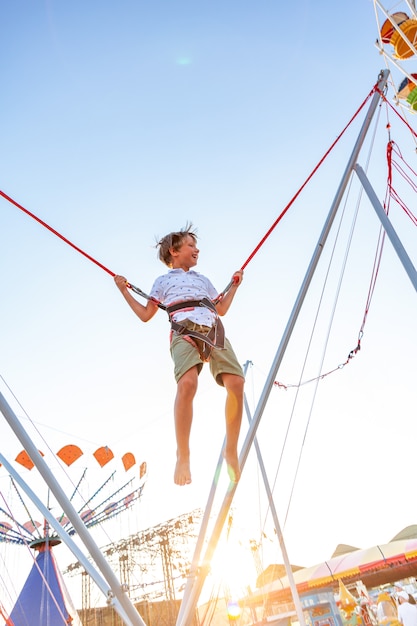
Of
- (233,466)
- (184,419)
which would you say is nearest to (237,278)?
(184,419)

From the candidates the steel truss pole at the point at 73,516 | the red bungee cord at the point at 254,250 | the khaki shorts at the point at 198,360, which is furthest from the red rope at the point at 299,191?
the steel truss pole at the point at 73,516

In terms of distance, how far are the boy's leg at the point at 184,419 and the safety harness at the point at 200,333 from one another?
0.39 feet

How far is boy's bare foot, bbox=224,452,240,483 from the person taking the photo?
2166mm

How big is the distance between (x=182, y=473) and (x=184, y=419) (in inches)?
10.1

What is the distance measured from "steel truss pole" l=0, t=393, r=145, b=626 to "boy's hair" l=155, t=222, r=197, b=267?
162cm

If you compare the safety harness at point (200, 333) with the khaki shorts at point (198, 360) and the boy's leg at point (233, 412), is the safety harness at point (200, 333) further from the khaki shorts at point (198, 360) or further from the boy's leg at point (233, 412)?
the boy's leg at point (233, 412)

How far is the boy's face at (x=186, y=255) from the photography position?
2988 mm

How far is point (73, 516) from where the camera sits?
165cm

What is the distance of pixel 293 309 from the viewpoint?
8.45 ft

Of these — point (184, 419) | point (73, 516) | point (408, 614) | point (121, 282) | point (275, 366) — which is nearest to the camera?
point (73, 516)

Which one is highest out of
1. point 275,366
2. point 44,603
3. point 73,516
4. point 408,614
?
point 44,603

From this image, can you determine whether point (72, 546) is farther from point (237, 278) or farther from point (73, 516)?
point (237, 278)

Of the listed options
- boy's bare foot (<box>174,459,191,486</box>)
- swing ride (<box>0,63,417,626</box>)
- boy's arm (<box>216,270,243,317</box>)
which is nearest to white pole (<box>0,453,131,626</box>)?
swing ride (<box>0,63,417,626</box>)

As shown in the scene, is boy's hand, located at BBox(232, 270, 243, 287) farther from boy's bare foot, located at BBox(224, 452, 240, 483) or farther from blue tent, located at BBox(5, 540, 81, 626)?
blue tent, located at BBox(5, 540, 81, 626)
